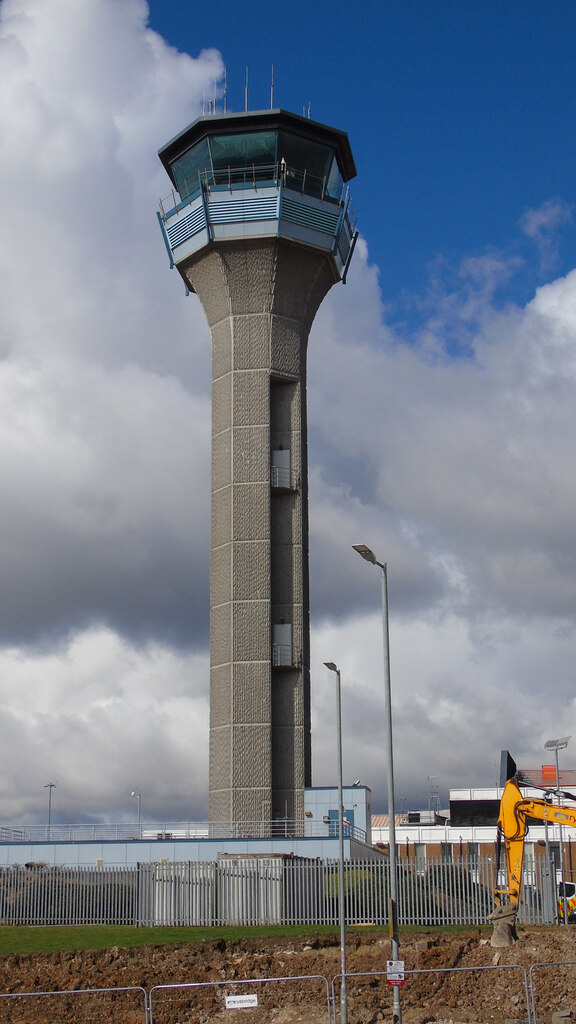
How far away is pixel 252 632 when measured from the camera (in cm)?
5512

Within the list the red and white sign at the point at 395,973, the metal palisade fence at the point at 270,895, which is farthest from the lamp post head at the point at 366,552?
the metal palisade fence at the point at 270,895

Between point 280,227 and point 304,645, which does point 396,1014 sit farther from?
point 280,227

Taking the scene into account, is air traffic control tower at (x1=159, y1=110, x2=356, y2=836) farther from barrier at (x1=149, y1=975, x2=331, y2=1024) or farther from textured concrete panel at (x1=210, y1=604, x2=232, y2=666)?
barrier at (x1=149, y1=975, x2=331, y2=1024)

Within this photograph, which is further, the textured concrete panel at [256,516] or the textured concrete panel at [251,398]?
the textured concrete panel at [251,398]

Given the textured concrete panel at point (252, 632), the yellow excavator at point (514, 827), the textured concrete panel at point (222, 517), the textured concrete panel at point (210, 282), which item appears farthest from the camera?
the textured concrete panel at point (210, 282)

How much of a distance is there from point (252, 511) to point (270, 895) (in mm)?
19770

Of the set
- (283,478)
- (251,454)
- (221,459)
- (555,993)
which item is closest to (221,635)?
(283,478)

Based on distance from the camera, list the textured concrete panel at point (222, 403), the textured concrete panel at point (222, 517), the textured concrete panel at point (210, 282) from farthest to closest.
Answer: the textured concrete panel at point (210, 282)
the textured concrete panel at point (222, 403)
the textured concrete panel at point (222, 517)

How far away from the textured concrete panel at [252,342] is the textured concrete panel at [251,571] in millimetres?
9385

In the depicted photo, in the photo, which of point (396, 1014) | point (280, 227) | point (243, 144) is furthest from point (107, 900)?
point (243, 144)

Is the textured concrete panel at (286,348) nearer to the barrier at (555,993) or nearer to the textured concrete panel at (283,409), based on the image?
the textured concrete panel at (283,409)

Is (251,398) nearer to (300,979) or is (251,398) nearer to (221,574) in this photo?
(221,574)

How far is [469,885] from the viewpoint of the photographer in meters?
43.8

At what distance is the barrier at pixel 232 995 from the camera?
98.8ft
